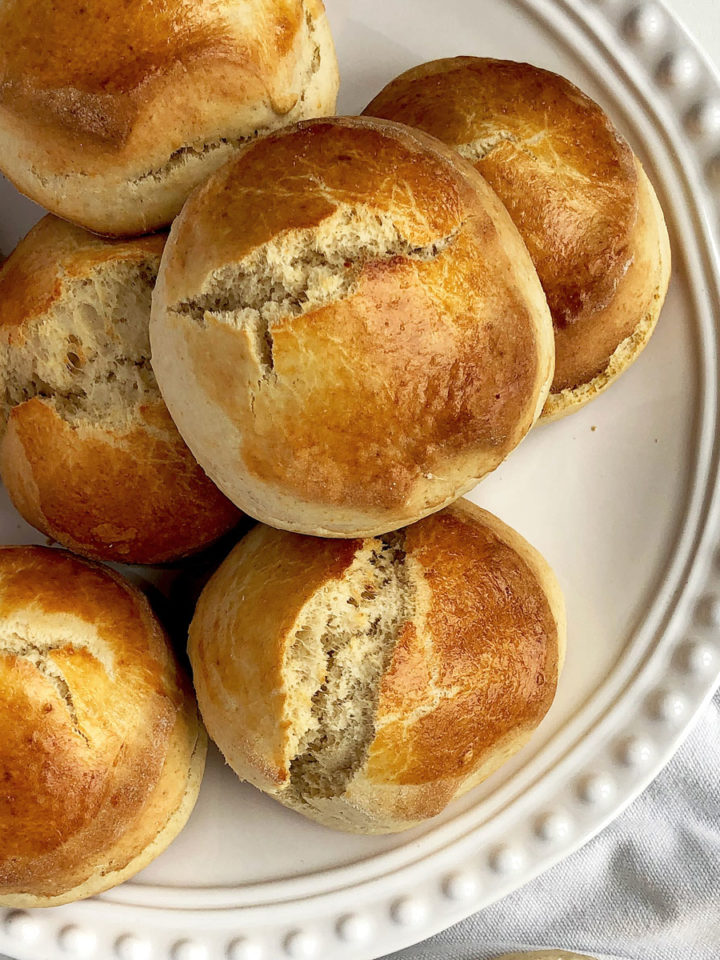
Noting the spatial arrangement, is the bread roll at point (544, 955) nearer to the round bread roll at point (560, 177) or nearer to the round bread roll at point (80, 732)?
the round bread roll at point (80, 732)

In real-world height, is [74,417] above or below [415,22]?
below

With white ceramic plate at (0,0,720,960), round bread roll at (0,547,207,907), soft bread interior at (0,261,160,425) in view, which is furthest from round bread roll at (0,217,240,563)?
white ceramic plate at (0,0,720,960)

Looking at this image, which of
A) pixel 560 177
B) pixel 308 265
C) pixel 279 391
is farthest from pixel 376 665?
pixel 560 177

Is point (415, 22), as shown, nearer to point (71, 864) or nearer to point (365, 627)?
point (365, 627)

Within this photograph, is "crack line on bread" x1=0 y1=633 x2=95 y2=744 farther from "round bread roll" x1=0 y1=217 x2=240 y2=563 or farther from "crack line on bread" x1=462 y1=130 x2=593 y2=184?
"crack line on bread" x1=462 y1=130 x2=593 y2=184

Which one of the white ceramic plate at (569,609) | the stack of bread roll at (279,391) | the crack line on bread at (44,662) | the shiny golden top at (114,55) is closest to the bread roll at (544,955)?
the white ceramic plate at (569,609)

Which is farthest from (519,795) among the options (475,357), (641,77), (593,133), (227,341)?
(641,77)

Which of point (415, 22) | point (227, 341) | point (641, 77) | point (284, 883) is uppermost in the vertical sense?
point (641, 77)
